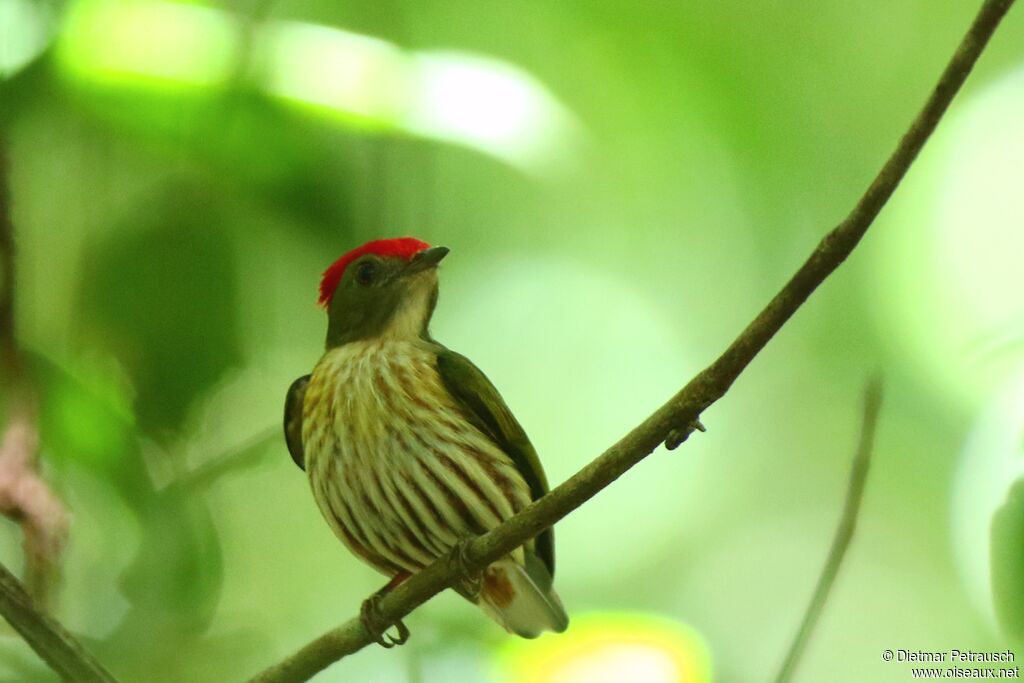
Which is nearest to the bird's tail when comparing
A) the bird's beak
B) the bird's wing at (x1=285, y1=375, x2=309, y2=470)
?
A: the bird's wing at (x1=285, y1=375, x2=309, y2=470)

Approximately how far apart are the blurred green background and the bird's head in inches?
3.1

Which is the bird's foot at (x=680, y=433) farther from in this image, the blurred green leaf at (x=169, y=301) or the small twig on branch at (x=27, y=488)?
the small twig on branch at (x=27, y=488)

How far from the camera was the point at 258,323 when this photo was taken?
2305mm

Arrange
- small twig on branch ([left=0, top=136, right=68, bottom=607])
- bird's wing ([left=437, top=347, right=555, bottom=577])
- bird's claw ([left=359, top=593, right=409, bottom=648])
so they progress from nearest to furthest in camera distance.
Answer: bird's claw ([left=359, top=593, right=409, bottom=648]), small twig on branch ([left=0, top=136, right=68, bottom=607]), bird's wing ([left=437, top=347, right=555, bottom=577])

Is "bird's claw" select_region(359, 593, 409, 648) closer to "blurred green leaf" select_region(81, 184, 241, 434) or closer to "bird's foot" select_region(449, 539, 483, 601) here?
"bird's foot" select_region(449, 539, 483, 601)

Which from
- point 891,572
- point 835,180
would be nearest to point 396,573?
point 891,572

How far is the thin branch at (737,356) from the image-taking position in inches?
52.1

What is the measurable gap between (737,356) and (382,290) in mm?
1100

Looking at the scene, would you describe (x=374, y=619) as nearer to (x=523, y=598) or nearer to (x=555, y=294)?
(x=523, y=598)

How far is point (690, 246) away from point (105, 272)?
1.44 metres

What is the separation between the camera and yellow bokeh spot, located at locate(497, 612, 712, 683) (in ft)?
7.49

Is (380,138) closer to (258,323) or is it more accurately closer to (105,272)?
(258,323)

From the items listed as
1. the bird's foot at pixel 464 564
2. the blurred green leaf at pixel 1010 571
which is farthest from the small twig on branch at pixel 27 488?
the blurred green leaf at pixel 1010 571

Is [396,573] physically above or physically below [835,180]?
below
